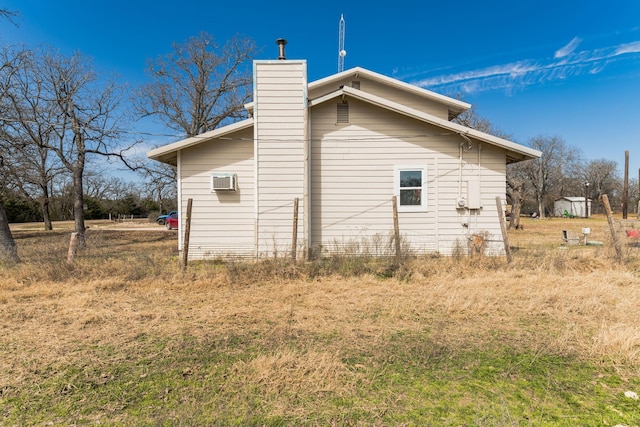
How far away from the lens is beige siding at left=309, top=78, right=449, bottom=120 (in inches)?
441

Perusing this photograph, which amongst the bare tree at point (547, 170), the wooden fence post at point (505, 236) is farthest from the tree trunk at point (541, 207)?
the wooden fence post at point (505, 236)

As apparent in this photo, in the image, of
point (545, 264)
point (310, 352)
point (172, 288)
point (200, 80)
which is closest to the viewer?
point (310, 352)

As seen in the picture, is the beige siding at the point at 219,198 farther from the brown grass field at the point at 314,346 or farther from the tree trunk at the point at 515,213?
the tree trunk at the point at 515,213

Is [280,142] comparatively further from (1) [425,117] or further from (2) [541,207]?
(2) [541,207]

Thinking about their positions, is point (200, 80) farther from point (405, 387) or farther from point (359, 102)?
point (405, 387)

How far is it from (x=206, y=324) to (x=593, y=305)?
5.28 metres

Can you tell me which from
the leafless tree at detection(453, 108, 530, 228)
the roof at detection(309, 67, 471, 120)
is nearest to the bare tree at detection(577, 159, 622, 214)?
the leafless tree at detection(453, 108, 530, 228)

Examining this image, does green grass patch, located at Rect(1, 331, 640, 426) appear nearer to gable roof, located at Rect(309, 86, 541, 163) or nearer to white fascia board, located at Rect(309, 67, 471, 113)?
gable roof, located at Rect(309, 86, 541, 163)

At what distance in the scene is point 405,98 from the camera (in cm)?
1127

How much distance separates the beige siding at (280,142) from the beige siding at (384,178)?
2.05 feet

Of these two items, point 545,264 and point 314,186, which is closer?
point 545,264

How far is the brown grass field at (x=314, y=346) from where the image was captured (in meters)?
2.44

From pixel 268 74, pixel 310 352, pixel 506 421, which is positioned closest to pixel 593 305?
pixel 506 421

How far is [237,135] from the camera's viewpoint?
352 inches
